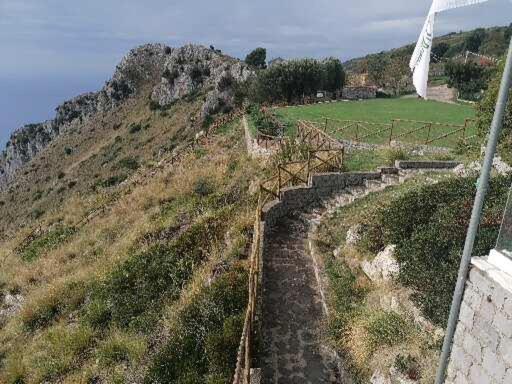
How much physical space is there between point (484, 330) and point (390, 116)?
1006 inches

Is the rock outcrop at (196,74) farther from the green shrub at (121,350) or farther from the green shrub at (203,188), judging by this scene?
the green shrub at (121,350)

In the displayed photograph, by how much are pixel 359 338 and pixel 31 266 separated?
53.2 feet

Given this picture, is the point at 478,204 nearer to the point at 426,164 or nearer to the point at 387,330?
the point at 387,330

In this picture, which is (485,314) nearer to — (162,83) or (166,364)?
(166,364)

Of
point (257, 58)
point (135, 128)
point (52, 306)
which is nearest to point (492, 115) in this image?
point (52, 306)

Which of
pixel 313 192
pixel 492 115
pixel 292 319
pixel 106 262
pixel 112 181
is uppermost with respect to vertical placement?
pixel 492 115

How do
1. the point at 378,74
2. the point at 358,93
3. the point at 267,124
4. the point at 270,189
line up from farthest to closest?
the point at 378,74 → the point at 358,93 → the point at 267,124 → the point at 270,189

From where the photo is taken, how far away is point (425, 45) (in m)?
4.97

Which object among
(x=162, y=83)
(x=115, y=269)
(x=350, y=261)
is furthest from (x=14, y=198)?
(x=350, y=261)

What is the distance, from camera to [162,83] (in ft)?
199

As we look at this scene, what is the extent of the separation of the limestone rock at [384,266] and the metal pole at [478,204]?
12.0 ft

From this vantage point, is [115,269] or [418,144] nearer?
[115,269]

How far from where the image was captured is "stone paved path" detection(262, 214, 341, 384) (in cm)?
785

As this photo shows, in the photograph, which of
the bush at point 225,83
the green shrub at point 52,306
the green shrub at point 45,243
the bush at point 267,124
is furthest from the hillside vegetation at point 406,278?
the bush at point 225,83
